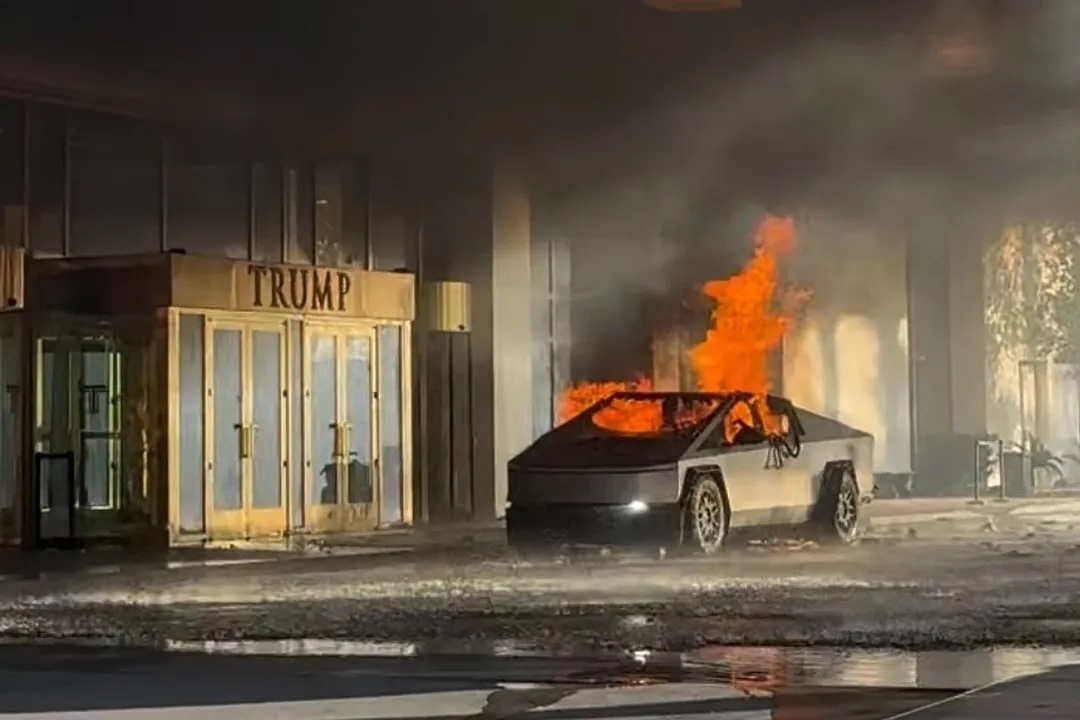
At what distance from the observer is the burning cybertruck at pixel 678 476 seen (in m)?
17.0

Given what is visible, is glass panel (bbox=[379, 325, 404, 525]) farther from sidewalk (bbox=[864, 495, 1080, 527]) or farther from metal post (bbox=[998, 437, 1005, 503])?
metal post (bbox=[998, 437, 1005, 503])

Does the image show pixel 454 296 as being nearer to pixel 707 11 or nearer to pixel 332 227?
pixel 332 227

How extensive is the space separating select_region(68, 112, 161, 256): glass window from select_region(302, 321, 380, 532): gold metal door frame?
2.03 meters

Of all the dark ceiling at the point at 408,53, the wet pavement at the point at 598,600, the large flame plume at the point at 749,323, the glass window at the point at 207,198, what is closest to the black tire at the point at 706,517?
the wet pavement at the point at 598,600

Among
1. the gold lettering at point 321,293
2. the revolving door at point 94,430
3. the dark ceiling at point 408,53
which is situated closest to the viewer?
the dark ceiling at point 408,53

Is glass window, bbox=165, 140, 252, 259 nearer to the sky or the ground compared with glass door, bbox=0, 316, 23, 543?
nearer to the sky

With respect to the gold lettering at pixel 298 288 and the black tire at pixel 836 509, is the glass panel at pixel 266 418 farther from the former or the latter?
the black tire at pixel 836 509

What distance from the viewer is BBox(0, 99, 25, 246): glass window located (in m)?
20.9

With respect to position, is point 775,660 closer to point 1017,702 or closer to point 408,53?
point 1017,702

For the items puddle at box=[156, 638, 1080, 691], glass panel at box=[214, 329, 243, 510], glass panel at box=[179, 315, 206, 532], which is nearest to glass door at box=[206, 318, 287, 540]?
glass panel at box=[214, 329, 243, 510]

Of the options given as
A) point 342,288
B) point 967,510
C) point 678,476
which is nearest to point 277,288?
point 342,288

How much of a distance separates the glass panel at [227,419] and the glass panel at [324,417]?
1199mm

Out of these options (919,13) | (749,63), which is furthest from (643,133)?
(919,13)

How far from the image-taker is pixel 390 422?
24016 millimetres
